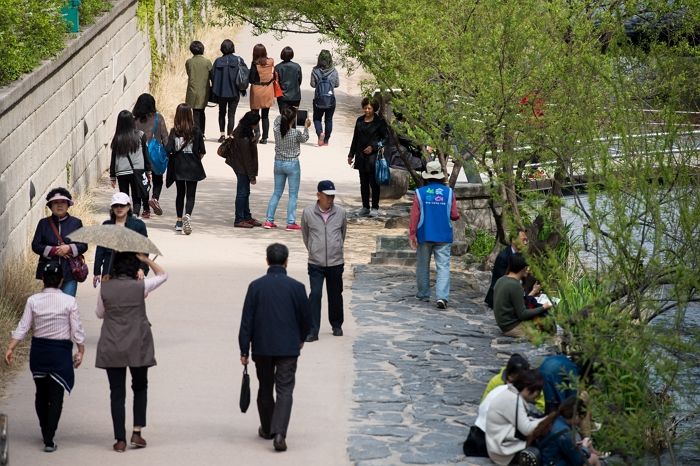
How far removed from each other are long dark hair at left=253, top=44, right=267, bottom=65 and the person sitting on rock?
38.0ft

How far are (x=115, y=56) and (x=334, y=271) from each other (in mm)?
10509

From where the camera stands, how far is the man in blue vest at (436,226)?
15.7m

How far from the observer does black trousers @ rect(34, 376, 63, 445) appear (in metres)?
10.6

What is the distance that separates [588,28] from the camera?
15.5 meters

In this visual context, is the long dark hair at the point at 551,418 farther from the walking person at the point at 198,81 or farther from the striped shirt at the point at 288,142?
the walking person at the point at 198,81

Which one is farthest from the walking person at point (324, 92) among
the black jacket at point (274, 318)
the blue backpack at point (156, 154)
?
the black jacket at point (274, 318)

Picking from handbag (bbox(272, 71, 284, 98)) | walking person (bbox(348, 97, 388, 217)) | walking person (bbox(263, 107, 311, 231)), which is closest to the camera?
walking person (bbox(263, 107, 311, 231))

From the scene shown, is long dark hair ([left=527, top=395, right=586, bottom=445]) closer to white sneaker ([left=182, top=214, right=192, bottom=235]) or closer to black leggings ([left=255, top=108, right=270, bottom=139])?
white sneaker ([left=182, top=214, right=192, bottom=235])

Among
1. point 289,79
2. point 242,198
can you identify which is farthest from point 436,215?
point 289,79

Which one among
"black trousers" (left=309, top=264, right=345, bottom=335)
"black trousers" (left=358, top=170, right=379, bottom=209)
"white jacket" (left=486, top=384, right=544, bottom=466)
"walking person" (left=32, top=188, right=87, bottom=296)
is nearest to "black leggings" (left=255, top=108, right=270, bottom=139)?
"black trousers" (left=358, top=170, right=379, bottom=209)

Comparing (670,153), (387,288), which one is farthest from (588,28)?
(670,153)

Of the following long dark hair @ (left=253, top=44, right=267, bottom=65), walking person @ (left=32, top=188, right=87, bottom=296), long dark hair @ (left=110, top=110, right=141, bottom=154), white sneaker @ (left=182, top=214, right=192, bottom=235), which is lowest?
white sneaker @ (left=182, top=214, right=192, bottom=235)

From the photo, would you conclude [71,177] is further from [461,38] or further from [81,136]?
[461,38]

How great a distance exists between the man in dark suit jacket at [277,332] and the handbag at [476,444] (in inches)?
53.0
